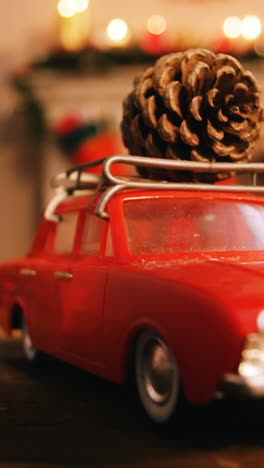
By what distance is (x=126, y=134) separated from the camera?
458 centimetres

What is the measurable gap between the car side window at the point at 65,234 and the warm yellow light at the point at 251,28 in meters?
7.41

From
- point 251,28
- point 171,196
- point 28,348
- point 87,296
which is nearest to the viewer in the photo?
point 87,296

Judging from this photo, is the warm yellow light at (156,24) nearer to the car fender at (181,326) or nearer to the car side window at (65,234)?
the car side window at (65,234)

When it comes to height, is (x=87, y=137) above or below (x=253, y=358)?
above

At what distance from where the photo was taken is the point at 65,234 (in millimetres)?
4758

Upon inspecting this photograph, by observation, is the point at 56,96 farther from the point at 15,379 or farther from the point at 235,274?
the point at 235,274

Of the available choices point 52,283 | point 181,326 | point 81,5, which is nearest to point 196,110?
point 52,283

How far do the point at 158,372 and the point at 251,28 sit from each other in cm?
915

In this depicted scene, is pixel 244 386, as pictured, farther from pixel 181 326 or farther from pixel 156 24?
pixel 156 24

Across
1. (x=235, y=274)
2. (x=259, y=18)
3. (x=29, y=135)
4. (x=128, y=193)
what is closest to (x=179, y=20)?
(x=259, y=18)

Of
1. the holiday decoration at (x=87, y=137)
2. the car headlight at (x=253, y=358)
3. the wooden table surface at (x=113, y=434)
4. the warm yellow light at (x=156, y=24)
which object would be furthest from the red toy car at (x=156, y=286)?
the warm yellow light at (x=156, y=24)

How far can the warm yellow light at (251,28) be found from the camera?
1120 cm

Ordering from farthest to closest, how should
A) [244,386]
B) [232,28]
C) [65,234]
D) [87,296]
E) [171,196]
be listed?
[232,28]
[65,234]
[171,196]
[87,296]
[244,386]

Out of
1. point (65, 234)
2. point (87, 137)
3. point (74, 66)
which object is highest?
point (74, 66)
